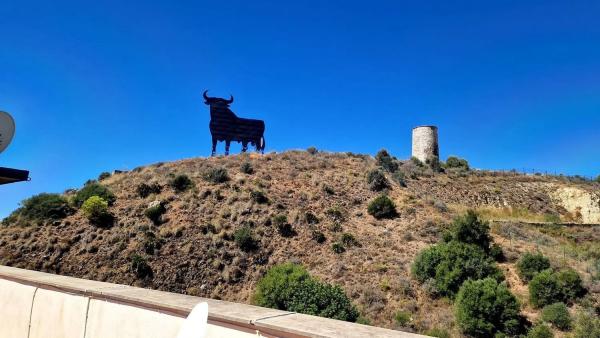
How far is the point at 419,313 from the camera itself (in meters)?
15.2

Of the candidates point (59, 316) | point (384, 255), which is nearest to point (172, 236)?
point (384, 255)

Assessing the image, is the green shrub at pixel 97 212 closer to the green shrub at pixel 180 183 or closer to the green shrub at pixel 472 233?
the green shrub at pixel 180 183

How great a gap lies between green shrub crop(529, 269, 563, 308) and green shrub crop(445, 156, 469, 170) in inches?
1026

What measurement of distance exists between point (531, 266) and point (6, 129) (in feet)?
58.6

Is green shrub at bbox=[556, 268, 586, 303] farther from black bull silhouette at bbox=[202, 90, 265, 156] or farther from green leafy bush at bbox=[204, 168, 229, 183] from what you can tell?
black bull silhouette at bbox=[202, 90, 265, 156]

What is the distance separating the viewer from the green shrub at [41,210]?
22859 mm

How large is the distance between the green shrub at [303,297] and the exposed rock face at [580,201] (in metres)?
27.2

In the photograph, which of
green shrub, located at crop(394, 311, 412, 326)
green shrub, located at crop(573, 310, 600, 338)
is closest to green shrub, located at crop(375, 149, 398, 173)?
green shrub, located at crop(394, 311, 412, 326)

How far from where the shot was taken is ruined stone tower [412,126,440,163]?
132ft

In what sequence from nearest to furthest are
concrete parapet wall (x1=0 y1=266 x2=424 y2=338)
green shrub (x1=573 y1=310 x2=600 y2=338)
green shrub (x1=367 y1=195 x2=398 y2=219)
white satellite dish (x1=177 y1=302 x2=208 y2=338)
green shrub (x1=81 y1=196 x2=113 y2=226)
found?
white satellite dish (x1=177 y1=302 x2=208 y2=338), concrete parapet wall (x1=0 y1=266 x2=424 y2=338), green shrub (x1=573 y1=310 x2=600 y2=338), green shrub (x1=81 y1=196 x2=113 y2=226), green shrub (x1=367 y1=195 x2=398 y2=219)

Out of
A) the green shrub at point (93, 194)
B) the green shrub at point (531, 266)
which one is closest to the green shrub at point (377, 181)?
the green shrub at point (531, 266)

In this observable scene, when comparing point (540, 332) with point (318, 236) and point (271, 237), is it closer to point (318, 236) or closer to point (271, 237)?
point (318, 236)

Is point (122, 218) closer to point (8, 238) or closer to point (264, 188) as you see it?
point (8, 238)

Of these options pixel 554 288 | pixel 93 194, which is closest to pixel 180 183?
pixel 93 194
